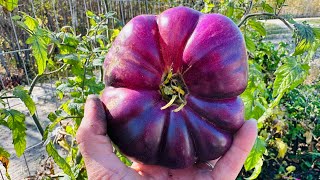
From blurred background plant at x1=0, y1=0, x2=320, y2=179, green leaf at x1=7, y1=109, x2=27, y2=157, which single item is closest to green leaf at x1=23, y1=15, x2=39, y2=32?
blurred background plant at x1=0, y1=0, x2=320, y2=179

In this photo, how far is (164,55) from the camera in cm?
81

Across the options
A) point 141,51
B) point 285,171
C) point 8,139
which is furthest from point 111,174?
point 8,139

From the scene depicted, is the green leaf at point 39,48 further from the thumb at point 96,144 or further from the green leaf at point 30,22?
the thumb at point 96,144

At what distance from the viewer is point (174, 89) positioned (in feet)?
2.53

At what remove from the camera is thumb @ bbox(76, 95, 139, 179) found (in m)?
0.80

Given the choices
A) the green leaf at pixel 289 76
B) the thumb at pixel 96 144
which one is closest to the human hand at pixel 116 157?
the thumb at pixel 96 144

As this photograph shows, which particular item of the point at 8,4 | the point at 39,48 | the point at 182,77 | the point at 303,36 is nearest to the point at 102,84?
the point at 39,48

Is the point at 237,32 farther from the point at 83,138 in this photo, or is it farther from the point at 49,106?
the point at 49,106

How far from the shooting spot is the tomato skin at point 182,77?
78cm

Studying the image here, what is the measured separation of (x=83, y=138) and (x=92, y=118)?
2.6 inches

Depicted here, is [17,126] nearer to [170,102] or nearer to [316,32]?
[170,102]

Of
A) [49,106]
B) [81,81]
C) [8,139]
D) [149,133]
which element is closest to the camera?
[149,133]

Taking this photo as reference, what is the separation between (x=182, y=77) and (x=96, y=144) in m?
0.27

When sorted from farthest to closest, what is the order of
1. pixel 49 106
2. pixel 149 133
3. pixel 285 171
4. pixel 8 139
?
pixel 49 106 → pixel 8 139 → pixel 285 171 → pixel 149 133
